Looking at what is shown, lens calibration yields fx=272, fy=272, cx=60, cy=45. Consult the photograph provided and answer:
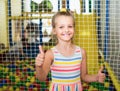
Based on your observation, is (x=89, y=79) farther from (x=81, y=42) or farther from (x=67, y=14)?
(x=81, y=42)

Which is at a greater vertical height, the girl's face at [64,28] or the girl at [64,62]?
the girl's face at [64,28]

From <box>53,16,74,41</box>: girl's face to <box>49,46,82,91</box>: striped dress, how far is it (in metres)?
0.08

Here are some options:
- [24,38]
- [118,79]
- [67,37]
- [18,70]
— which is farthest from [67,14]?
[24,38]

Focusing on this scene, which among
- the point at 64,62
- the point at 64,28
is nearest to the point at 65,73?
the point at 64,62

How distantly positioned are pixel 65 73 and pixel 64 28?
0.19 m

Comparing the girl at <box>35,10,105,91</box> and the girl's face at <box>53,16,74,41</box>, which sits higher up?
the girl's face at <box>53,16,74,41</box>

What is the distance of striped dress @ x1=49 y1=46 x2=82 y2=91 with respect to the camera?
3.68 feet

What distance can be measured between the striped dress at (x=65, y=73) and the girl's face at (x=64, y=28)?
0.08m

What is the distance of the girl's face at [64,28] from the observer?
1.11 metres

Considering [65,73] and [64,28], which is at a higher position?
[64,28]

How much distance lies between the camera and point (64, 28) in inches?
44.0

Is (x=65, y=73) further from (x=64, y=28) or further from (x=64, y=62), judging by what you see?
(x=64, y=28)

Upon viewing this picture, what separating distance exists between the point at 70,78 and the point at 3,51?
2242 mm

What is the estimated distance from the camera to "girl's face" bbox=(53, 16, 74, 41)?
1110 mm
